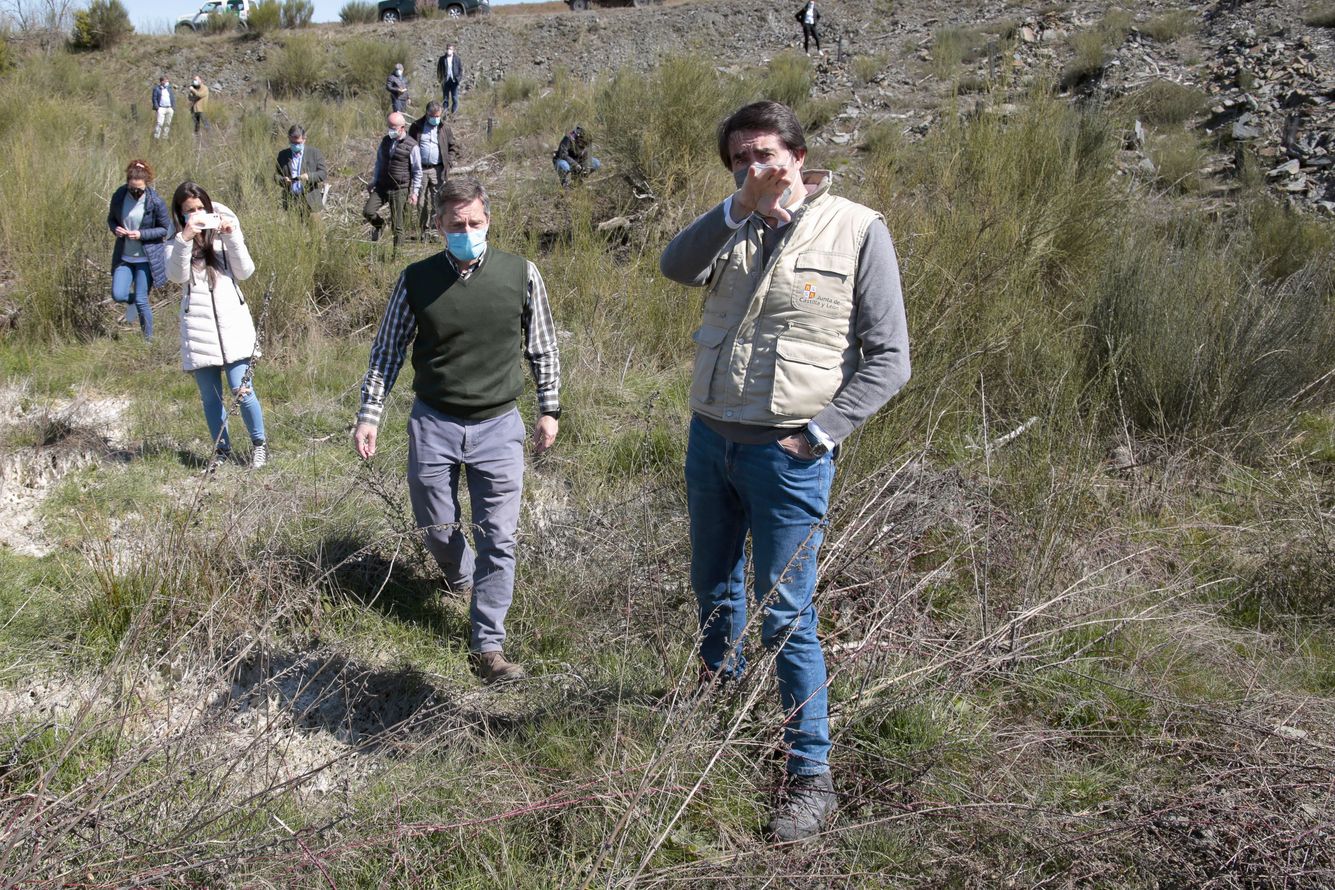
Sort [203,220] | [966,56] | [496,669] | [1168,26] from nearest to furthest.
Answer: [496,669] < [203,220] < [1168,26] < [966,56]

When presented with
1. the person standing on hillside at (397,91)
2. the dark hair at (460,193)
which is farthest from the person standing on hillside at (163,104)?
the dark hair at (460,193)

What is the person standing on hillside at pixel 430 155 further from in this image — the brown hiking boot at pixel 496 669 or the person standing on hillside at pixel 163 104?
the brown hiking boot at pixel 496 669

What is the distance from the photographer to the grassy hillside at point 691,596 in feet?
7.64

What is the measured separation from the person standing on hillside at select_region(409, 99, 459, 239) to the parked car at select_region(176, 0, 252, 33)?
23.8 m

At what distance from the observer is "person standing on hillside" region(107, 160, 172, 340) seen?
694 centimetres

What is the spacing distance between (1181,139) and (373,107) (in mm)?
13961

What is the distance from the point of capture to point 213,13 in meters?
29.8

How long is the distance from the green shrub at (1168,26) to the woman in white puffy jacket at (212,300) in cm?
1475

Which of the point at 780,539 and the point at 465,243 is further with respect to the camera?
Answer: the point at 465,243

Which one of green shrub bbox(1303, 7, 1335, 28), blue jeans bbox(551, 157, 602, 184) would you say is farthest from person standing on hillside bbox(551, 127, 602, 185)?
green shrub bbox(1303, 7, 1335, 28)

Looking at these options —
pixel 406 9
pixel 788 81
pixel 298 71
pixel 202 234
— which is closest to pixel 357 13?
pixel 406 9

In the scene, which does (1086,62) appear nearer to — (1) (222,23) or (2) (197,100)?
(2) (197,100)

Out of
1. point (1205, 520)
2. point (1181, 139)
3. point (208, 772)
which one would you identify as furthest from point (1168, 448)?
point (1181, 139)

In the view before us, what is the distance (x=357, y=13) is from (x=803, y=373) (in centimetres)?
3402
